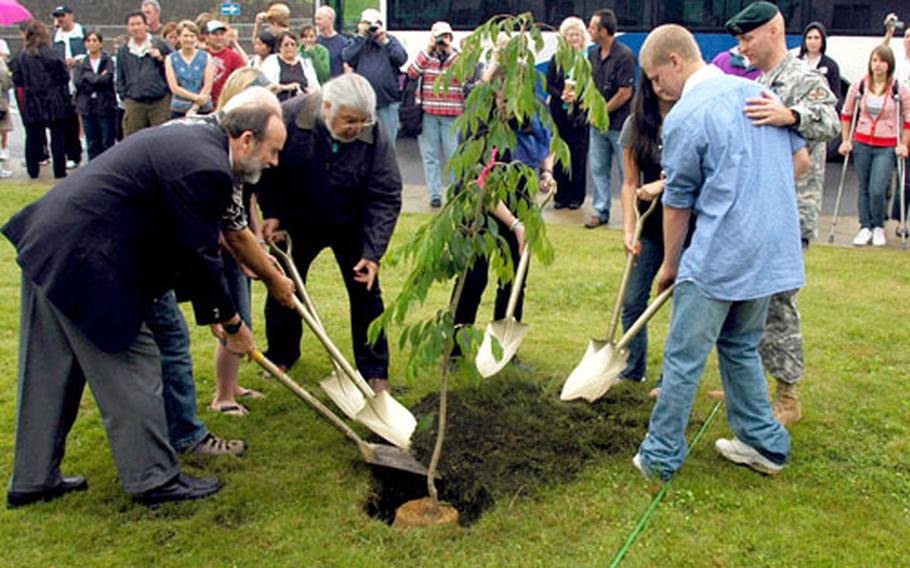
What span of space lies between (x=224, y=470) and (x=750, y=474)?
7.72 feet

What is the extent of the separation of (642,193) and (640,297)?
65 cm

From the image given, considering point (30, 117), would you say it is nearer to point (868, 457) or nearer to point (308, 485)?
point (308, 485)

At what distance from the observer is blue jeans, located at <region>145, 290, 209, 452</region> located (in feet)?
13.7

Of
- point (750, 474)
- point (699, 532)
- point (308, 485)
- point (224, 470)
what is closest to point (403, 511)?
point (308, 485)

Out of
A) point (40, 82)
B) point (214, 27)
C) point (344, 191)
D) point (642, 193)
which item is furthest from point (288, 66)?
point (642, 193)

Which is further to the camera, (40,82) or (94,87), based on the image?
(94,87)

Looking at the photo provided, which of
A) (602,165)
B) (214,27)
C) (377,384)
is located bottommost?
(377,384)

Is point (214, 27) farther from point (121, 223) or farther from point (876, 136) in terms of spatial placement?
point (121, 223)

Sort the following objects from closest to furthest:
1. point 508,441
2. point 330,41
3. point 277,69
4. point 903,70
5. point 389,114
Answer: point 508,441
point 903,70
point 277,69
point 389,114
point 330,41

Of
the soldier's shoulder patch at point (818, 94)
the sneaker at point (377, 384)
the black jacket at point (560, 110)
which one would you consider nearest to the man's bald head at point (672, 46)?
the soldier's shoulder patch at point (818, 94)

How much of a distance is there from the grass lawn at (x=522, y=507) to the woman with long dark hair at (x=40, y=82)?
698cm

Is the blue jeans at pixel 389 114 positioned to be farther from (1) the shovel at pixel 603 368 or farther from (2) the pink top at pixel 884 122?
(1) the shovel at pixel 603 368

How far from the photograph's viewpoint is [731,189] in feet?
12.2

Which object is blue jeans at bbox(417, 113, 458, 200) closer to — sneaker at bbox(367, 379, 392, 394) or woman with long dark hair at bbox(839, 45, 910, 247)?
woman with long dark hair at bbox(839, 45, 910, 247)
